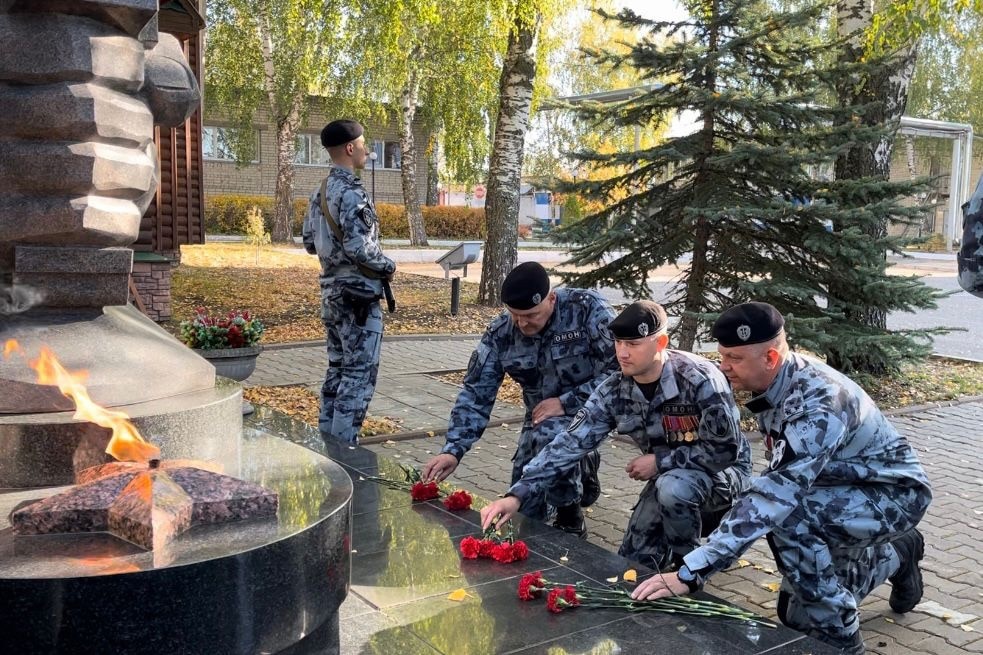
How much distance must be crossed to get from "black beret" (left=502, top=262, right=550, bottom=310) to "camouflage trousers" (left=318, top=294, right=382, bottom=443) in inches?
58.0

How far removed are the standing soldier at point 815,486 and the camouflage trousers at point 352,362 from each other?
9.21 ft

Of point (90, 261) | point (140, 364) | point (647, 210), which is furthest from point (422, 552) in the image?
point (647, 210)

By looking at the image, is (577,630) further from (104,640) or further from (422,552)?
(104,640)

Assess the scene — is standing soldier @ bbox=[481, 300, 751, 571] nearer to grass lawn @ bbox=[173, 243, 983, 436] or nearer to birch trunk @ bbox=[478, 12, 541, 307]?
grass lawn @ bbox=[173, 243, 983, 436]

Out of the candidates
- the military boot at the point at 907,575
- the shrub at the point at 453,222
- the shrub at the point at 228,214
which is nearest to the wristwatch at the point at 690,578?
the military boot at the point at 907,575

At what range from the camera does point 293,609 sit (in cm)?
276

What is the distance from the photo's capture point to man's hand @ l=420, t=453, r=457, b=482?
171 inches

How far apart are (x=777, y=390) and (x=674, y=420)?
2.19ft

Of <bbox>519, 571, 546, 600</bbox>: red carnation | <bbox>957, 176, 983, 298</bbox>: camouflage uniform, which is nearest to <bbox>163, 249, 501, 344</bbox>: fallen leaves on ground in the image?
<bbox>519, 571, 546, 600</bbox>: red carnation

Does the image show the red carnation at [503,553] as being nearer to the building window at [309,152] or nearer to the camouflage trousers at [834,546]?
the camouflage trousers at [834,546]

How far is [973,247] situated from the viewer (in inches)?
96.6

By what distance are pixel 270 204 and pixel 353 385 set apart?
2488 cm

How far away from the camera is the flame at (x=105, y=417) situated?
326cm

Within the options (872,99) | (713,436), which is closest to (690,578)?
(713,436)
